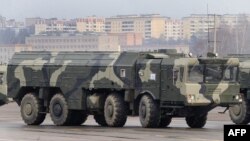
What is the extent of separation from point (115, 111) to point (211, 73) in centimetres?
328

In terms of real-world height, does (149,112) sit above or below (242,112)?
above

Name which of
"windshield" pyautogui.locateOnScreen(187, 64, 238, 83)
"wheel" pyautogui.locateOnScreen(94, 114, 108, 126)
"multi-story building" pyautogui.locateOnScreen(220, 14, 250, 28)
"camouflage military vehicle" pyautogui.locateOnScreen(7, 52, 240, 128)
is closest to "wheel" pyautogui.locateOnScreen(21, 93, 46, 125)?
"camouflage military vehicle" pyautogui.locateOnScreen(7, 52, 240, 128)

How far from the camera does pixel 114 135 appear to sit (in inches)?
1135

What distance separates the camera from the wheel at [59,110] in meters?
34.9

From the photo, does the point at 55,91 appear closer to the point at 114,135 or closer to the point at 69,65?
the point at 69,65

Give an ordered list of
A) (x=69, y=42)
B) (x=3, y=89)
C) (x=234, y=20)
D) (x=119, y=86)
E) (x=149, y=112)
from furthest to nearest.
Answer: (x=69, y=42) < (x=234, y=20) < (x=3, y=89) < (x=119, y=86) < (x=149, y=112)

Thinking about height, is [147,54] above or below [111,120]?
above

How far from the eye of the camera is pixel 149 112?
32438mm

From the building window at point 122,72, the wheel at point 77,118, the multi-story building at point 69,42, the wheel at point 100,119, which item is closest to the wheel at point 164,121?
the building window at point 122,72

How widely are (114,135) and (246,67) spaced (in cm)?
907

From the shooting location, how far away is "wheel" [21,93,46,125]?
3559cm

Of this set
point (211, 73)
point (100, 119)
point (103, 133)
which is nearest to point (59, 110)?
point (100, 119)

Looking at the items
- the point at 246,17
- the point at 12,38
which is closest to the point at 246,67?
the point at 246,17

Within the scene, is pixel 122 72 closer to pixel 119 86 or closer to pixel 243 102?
pixel 119 86
